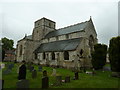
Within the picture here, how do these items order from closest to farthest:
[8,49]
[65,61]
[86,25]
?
[65,61], [86,25], [8,49]

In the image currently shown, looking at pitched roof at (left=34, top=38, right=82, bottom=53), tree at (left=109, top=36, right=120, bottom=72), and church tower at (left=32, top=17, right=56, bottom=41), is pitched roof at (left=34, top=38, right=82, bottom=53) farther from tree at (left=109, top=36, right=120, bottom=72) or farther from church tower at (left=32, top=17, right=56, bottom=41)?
tree at (left=109, top=36, right=120, bottom=72)

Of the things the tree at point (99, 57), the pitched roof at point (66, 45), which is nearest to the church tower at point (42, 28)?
the pitched roof at point (66, 45)

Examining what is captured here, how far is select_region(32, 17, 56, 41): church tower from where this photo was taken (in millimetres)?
33156

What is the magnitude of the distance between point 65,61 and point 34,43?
556 inches

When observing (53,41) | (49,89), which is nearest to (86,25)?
(53,41)

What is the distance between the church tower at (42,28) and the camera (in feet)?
109

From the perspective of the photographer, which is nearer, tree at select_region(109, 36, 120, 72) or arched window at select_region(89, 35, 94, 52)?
tree at select_region(109, 36, 120, 72)

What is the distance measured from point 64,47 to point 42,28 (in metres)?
14.7

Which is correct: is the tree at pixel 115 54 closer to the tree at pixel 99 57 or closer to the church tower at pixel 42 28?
the tree at pixel 99 57

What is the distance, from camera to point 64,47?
2188 cm

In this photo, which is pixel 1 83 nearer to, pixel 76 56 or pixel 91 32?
pixel 76 56

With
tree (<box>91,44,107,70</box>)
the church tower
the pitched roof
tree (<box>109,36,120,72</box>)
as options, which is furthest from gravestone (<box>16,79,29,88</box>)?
the church tower

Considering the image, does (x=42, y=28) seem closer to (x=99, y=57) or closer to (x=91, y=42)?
(x=91, y=42)

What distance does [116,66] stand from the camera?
12750mm
